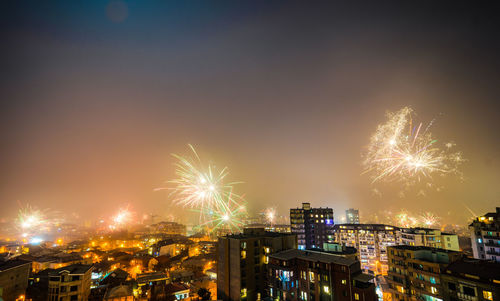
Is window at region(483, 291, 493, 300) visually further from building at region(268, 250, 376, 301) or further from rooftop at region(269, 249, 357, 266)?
rooftop at region(269, 249, 357, 266)

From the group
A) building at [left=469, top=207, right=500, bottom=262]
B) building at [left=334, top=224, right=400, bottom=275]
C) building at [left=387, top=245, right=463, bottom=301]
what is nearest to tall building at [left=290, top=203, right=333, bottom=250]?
building at [left=334, top=224, right=400, bottom=275]

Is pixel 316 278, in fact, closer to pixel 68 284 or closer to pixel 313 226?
pixel 68 284

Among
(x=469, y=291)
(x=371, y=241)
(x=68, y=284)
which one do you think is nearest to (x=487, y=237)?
(x=469, y=291)

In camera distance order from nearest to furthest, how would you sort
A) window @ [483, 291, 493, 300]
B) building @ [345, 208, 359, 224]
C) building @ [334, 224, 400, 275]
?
window @ [483, 291, 493, 300] < building @ [334, 224, 400, 275] < building @ [345, 208, 359, 224]

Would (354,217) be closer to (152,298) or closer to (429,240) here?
(429,240)

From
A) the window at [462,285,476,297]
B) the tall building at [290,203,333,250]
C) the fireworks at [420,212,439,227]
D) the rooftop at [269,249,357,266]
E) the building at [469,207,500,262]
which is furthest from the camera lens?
the fireworks at [420,212,439,227]

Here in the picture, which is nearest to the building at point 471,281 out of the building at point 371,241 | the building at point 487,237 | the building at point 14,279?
the building at point 487,237
